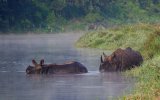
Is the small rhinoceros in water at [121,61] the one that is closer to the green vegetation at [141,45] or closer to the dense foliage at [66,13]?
the green vegetation at [141,45]

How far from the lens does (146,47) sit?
26.7 m

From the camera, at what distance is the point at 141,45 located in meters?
30.3

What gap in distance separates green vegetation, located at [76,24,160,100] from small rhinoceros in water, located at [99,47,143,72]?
1.15 ft

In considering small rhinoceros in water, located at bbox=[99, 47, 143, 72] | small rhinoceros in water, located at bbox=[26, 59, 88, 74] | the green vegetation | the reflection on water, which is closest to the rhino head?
small rhinoceros in water, located at bbox=[26, 59, 88, 74]

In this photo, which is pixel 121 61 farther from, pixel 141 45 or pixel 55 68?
pixel 141 45

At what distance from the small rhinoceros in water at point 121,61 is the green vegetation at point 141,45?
1.15 ft

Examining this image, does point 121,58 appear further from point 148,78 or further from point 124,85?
point 148,78

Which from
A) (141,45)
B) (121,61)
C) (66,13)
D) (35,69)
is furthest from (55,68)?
(66,13)

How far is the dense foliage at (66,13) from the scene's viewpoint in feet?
219

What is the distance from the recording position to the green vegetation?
16656 mm

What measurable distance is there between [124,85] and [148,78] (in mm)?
2351

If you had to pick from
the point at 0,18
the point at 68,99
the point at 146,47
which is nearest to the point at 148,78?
the point at 68,99

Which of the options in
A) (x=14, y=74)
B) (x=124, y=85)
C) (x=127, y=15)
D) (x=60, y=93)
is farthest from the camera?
(x=127, y=15)

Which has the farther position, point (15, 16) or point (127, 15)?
point (127, 15)
